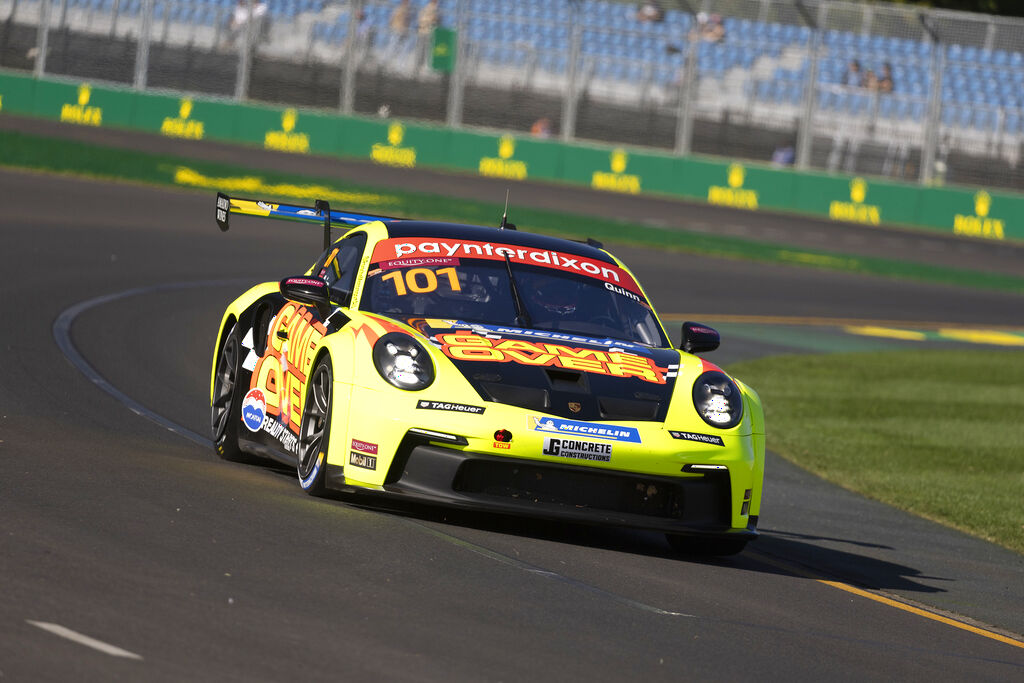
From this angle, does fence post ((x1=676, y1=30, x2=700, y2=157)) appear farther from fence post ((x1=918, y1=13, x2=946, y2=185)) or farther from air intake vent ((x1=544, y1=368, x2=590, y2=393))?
air intake vent ((x1=544, y1=368, x2=590, y2=393))

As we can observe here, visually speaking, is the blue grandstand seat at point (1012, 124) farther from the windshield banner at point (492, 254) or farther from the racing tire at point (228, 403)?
the racing tire at point (228, 403)

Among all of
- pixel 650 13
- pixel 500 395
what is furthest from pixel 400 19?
pixel 500 395

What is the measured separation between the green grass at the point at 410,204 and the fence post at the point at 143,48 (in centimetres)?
717

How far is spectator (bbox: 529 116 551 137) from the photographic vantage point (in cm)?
3634

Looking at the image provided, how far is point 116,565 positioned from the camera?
18.7ft

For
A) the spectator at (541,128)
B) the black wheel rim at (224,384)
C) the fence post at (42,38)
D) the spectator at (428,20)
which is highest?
the spectator at (428,20)

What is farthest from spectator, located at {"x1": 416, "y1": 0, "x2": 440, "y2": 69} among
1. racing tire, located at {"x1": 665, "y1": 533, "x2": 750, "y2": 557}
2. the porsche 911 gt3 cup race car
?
racing tire, located at {"x1": 665, "y1": 533, "x2": 750, "y2": 557}

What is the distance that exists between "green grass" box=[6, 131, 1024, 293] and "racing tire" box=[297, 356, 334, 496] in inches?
753

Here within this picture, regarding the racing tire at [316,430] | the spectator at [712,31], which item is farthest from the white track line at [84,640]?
the spectator at [712,31]

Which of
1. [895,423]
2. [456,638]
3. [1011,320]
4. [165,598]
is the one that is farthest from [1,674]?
[1011,320]

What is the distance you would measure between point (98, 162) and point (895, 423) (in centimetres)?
1607

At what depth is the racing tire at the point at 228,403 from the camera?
8922 mm

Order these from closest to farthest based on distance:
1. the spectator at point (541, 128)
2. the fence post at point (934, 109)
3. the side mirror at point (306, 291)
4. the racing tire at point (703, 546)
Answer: the racing tire at point (703, 546)
the side mirror at point (306, 291)
the fence post at point (934, 109)
the spectator at point (541, 128)

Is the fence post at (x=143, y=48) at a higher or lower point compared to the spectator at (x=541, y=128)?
higher
